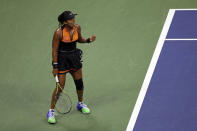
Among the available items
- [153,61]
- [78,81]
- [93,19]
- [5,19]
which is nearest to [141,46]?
[153,61]

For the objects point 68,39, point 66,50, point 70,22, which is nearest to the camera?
point 70,22

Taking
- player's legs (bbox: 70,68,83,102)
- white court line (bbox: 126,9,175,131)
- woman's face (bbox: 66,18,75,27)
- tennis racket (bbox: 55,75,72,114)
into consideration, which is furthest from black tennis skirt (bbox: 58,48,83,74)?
white court line (bbox: 126,9,175,131)

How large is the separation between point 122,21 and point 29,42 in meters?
2.45

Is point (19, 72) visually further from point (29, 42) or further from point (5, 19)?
point (5, 19)

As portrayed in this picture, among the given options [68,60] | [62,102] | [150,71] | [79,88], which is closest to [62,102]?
[62,102]

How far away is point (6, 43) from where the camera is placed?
1257cm

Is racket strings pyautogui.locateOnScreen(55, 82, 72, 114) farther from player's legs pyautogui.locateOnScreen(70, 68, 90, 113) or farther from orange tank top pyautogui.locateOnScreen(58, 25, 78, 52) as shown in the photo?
orange tank top pyautogui.locateOnScreen(58, 25, 78, 52)

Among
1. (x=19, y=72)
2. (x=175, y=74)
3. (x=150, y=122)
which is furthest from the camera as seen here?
(x=19, y=72)

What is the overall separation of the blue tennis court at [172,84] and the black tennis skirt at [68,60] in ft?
4.97

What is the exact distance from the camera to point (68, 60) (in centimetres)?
941

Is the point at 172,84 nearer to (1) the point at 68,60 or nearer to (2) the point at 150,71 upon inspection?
(2) the point at 150,71

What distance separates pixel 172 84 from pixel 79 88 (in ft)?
6.67

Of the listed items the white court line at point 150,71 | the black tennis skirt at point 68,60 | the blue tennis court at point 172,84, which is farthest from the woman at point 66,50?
the blue tennis court at point 172,84

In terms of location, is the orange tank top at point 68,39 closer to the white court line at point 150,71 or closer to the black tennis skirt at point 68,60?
the black tennis skirt at point 68,60
